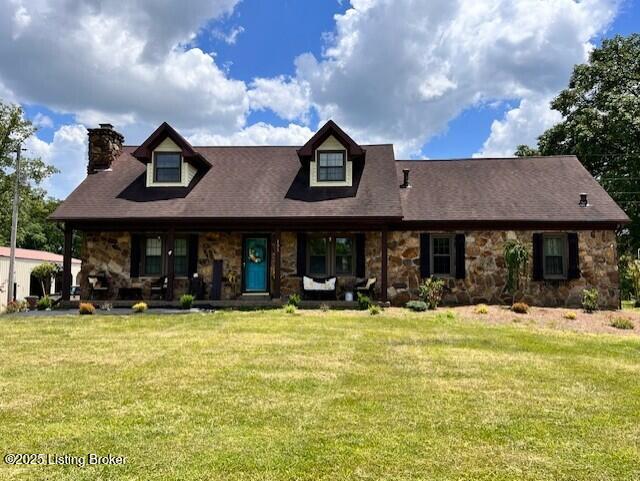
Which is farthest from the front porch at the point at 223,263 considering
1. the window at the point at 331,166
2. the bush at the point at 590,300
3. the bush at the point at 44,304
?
the bush at the point at 590,300

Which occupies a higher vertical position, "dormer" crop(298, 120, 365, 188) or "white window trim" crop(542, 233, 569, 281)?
"dormer" crop(298, 120, 365, 188)

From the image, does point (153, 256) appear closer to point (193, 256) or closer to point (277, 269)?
point (193, 256)

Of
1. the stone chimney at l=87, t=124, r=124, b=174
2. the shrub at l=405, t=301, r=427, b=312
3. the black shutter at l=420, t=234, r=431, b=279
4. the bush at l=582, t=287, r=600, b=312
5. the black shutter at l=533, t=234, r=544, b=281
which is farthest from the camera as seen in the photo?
the stone chimney at l=87, t=124, r=124, b=174

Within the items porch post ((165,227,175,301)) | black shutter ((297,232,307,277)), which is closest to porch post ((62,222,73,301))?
porch post ((165,227,175,301))

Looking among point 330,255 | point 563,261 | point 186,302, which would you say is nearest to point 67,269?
point 186,302

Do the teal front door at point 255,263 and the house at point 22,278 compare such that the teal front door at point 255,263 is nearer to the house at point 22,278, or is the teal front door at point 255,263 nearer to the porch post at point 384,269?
the porch post at point 384,269

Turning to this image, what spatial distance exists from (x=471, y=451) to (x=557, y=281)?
13863mm

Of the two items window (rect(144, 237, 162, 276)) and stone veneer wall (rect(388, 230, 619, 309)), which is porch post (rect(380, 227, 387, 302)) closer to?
stone veneer wall (rect(388, 230, 619, 309))

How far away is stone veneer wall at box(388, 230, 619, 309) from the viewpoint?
16031mm

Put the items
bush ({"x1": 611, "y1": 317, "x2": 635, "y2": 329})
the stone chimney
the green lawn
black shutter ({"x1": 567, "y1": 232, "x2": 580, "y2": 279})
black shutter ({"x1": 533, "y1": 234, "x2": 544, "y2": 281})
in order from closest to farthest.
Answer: the green lawn → bush ({"x1": 611, "y1": 317, "x2": 635, "y2": 329}) → black shutter ({"x1": 567, "y1": 232, "x2": 580, "y2": 279}) → black shutter ({"x1": 533, "y1": 234, "x2": 544, "y2": 281}) → the stone chimney

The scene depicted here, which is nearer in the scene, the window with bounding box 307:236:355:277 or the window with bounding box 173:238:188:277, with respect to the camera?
the window with bounding box 307:236:355:277

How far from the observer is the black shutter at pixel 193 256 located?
16594 millimetres

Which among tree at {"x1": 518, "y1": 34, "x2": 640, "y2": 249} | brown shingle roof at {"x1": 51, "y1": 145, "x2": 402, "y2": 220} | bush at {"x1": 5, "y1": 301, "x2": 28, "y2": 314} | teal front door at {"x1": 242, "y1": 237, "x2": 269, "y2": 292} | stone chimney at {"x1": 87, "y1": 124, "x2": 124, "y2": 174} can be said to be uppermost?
tree at {"x1": 518, "y1": 34, "x2": 640, "y2": 249}

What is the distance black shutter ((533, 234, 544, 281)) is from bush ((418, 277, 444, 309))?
129 inches
